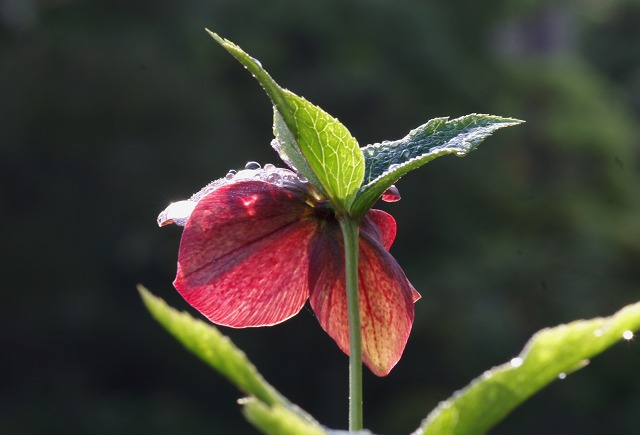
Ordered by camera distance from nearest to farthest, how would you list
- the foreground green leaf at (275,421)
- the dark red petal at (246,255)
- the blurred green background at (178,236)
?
the foreground green leaf at (275,421), the dark red petal at (246,255), the blurred green background at (178,236)

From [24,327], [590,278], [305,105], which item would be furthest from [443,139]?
[590,278]

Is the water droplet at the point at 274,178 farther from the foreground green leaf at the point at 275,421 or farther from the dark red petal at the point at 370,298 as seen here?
the foreground green leaf at the point at 275,421

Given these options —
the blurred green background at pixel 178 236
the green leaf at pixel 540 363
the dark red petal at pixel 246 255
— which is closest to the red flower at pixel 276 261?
the dark red petal at pixel 246 255

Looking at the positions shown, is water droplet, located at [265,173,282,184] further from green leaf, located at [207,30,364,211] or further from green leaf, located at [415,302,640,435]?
green leaf, located at [415,302,640,435]

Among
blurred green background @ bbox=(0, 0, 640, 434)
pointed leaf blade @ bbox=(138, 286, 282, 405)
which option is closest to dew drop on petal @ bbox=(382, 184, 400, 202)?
pointed leaf blade @ bbox=(138, 286, 282, 405)

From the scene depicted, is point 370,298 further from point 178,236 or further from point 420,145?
point 178,236

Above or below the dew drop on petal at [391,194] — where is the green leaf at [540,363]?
below
